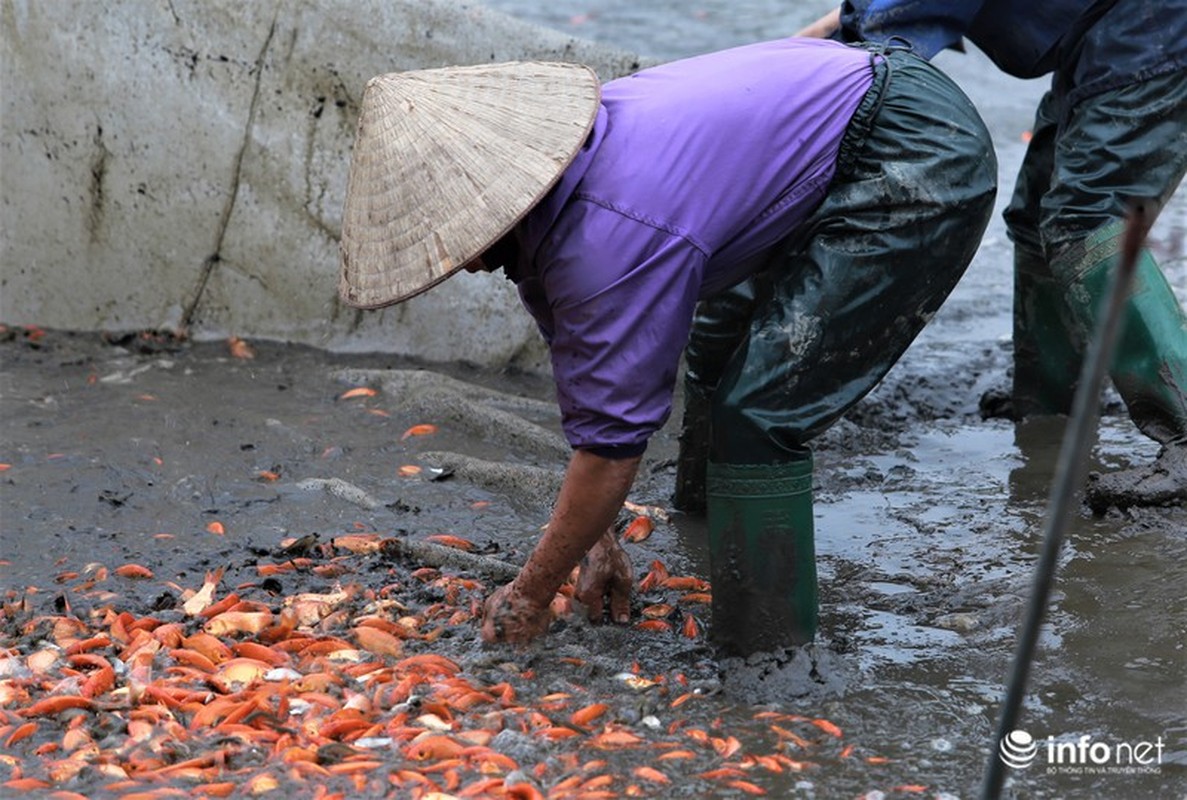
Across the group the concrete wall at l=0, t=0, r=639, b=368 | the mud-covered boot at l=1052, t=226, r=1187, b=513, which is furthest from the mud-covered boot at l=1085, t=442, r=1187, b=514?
the concrete wall at l=0, t=0, r=639, b=368

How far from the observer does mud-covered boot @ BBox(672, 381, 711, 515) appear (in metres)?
4.40

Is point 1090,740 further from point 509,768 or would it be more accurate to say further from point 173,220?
point 173,220

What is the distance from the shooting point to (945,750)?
321cm

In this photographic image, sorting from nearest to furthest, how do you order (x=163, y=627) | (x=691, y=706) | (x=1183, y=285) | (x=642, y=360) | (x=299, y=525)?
(x=642, y=360)
(x=691, y=706)
(x=163, y=627)
(x=299, y=525)
(x=1183, y=285)

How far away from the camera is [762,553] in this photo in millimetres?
3420

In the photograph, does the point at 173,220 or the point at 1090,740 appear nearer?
the point at 1090,740

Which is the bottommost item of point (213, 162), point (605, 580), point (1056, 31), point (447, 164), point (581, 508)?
point (605, 580)

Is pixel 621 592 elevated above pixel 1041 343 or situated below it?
below

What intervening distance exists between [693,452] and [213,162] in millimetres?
2753

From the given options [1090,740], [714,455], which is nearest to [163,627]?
[714,455]

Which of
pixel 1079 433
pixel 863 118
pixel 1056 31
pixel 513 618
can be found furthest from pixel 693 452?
pixel 1079 433

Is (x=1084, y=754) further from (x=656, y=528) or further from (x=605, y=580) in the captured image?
(x=656, y=528)

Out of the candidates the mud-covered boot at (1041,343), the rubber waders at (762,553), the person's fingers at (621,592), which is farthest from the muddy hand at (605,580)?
the mud-covered boot at (1041,343)

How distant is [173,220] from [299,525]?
2268mm
